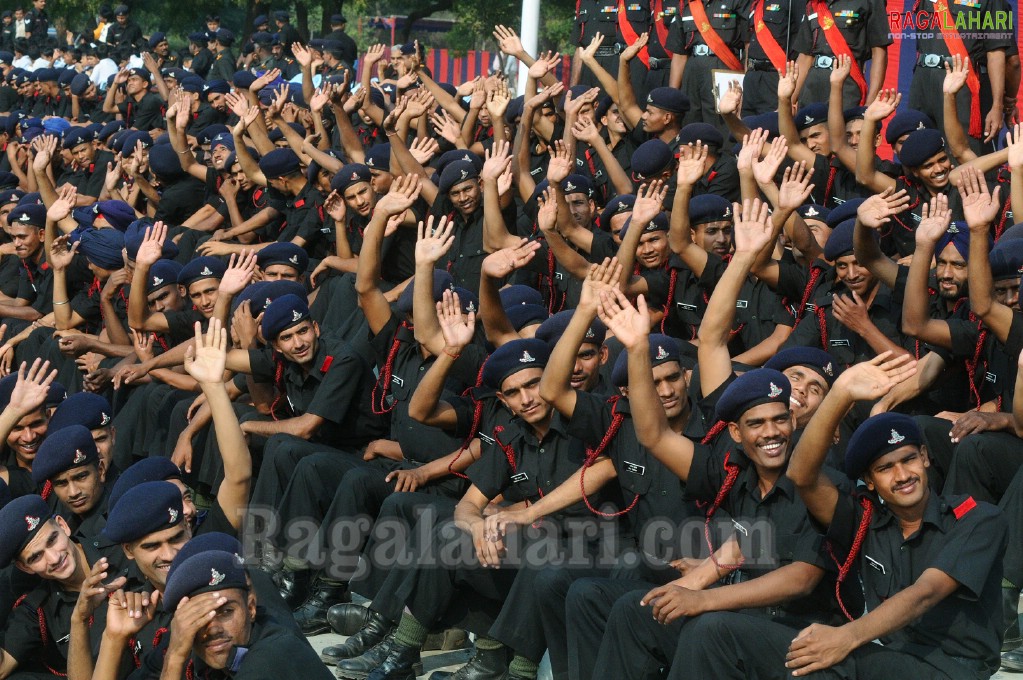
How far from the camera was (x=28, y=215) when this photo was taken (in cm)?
1196

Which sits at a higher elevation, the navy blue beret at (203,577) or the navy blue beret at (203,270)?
the navy blue beret at (203,270)

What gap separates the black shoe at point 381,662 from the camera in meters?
6.54

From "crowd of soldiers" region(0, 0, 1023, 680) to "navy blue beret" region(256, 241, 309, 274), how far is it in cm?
3

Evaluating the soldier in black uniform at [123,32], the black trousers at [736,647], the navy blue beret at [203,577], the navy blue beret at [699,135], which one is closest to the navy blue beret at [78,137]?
the navy blue beret at [699,135]

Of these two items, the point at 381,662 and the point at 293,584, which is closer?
the point at 381,662

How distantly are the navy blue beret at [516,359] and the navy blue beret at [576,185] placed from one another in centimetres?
259

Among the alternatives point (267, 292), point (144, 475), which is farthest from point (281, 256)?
point (144, 475)

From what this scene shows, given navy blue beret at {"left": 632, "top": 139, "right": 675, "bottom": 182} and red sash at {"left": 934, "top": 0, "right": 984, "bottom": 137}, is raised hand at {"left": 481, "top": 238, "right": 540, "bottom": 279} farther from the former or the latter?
red sash at {"left": 934, "top": 0, "right": 984, "bottom": 137}

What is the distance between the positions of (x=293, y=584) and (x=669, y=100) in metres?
4.49

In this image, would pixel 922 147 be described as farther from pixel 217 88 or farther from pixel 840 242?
pixel 217 88

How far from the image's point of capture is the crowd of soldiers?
5.12 meters

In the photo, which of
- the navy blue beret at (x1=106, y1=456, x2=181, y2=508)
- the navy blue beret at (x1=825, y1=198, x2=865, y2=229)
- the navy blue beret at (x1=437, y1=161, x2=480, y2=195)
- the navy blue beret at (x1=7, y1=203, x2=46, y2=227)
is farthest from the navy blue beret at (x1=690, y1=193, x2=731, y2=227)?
the navy blue beret at (x1=7, y1=203, x2=46, y2=227)

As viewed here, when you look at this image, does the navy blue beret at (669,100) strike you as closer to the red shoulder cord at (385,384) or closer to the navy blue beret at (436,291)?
the navy blue beret at (436,291)

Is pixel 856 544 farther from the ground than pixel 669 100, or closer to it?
closer to it
